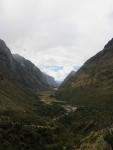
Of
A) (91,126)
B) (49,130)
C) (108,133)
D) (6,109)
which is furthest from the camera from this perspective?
(6,109)

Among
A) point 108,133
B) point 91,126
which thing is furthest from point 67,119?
point 108,133

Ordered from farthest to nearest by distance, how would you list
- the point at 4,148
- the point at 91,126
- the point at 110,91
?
the point at 110,91 < the point at 91,126 < the point at 4,148

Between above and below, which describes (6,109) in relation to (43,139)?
above

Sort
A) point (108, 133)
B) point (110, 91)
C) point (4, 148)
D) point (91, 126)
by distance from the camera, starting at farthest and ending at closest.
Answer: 1. point (110, 91)
2. point (91, 126)
3. point (4, 148)
4. point (108, 133)

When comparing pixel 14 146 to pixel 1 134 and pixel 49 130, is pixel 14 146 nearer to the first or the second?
pixel 1 134

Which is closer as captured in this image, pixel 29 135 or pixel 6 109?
pixel 29 135

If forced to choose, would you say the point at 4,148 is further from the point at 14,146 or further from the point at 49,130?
the point at 49,130

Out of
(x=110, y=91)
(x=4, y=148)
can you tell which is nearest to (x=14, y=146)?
(x=4, y=148)

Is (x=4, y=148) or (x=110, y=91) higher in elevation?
(x=110, y=91)

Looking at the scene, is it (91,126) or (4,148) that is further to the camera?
(91,126)
